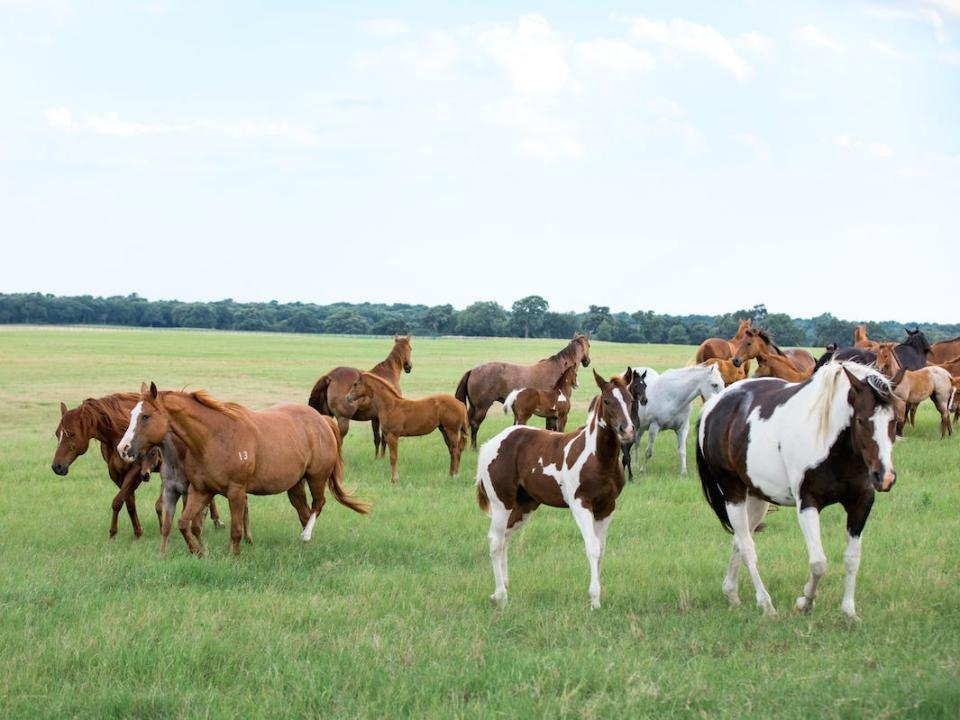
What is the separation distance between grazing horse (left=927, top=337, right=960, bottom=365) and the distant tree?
8669 cm

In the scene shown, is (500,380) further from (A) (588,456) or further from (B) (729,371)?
(A) (588,456)

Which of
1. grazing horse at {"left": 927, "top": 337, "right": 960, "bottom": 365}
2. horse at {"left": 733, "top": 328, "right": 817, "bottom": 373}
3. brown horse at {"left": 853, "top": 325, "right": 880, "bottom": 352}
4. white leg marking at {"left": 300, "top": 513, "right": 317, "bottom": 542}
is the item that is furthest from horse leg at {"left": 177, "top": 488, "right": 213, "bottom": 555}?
grazing horse at {"left": 927, "top": 337, "right": 960, "bottom": 365}

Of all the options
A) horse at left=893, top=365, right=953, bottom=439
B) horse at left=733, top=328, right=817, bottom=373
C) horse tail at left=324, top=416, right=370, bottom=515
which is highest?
horse at left=733, top=328, right=817, bottom=373

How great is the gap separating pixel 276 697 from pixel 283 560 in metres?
4.00

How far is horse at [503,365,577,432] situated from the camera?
54.6 feet

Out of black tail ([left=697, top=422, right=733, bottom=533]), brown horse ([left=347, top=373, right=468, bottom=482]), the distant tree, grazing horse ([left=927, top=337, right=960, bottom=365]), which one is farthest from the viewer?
the distant tree

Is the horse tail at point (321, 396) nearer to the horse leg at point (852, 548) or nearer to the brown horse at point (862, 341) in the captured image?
the horse leg at point (852, 548)

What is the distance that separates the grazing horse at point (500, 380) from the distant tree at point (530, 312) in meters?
91.9

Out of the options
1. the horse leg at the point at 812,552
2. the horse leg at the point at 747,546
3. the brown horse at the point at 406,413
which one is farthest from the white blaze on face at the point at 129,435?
the brown horse at the point at 406,413

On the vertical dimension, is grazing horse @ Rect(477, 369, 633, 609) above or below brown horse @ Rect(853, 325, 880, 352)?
below

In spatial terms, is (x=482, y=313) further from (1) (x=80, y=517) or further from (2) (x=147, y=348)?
(1) (x=80, y=517)

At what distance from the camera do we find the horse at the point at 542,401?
655 inches

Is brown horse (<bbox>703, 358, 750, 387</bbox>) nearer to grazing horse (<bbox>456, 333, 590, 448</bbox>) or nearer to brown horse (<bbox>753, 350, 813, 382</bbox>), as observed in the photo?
brown horse (<bbox>753, 350, 813, 382</bbox>)

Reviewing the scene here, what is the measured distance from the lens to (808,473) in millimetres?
7125
